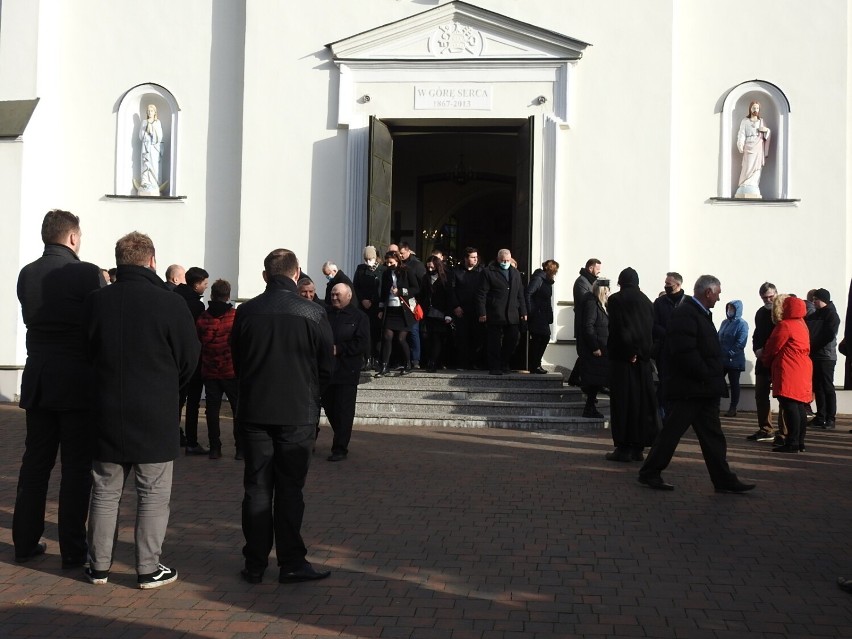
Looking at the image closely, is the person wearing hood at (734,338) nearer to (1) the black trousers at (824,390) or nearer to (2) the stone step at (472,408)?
(1) the black trousers at (824,390)

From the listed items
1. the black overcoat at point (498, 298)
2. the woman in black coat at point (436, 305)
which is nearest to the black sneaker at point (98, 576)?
the black overcoat at point (498, 298)

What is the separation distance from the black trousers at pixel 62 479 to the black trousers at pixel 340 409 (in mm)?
3901

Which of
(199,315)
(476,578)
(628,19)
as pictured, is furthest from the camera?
(628,19)

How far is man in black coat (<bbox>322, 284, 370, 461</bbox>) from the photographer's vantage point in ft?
31.5

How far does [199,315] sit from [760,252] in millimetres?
8979

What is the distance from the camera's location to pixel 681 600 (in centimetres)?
531

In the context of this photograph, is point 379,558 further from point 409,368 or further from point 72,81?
point 72,81

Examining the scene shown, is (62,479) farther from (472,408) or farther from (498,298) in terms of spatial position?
(498,298)

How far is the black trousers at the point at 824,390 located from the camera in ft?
42.1

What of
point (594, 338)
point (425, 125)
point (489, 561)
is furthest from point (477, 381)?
point (489, 561)

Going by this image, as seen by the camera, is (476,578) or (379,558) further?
(379,558)

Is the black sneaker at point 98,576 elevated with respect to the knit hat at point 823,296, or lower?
lower

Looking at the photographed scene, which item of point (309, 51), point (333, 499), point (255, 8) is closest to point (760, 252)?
point (309, 51)

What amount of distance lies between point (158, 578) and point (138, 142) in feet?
39.0
